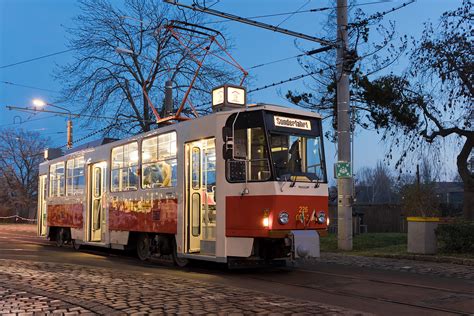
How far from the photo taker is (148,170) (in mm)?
13203

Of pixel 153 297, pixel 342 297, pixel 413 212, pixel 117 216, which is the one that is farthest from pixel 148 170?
pixel 413 212

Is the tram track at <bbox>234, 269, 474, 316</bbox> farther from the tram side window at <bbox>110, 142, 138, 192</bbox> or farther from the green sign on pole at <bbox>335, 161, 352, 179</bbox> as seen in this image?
the green sign on pole at <bbox>335, 161, 352, 179</bbox>

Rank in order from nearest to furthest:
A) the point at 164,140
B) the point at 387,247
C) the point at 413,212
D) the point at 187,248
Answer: the point at 187,248 → the point at 164,140 → the point at 387,247 → the point at 413,212

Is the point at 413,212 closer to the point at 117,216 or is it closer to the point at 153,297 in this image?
the point at 117,216

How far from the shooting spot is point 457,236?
13.6 m

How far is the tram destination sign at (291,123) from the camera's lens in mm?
10594

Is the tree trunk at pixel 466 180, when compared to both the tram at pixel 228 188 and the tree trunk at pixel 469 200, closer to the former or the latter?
the tree trunk at pixel 469 200

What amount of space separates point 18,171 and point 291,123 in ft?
152

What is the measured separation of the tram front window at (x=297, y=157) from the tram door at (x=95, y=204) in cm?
731

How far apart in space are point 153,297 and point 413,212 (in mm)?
17110

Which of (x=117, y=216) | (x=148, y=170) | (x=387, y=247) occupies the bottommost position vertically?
(x=387, y=247)

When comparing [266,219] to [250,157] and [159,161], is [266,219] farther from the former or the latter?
[159,161]

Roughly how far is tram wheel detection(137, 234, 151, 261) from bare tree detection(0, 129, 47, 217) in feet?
129

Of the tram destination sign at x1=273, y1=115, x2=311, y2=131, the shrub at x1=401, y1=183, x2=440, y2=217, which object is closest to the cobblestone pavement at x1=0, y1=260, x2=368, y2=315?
the tram destination sign at x1=273, y1=115, x2=311, y2=131
